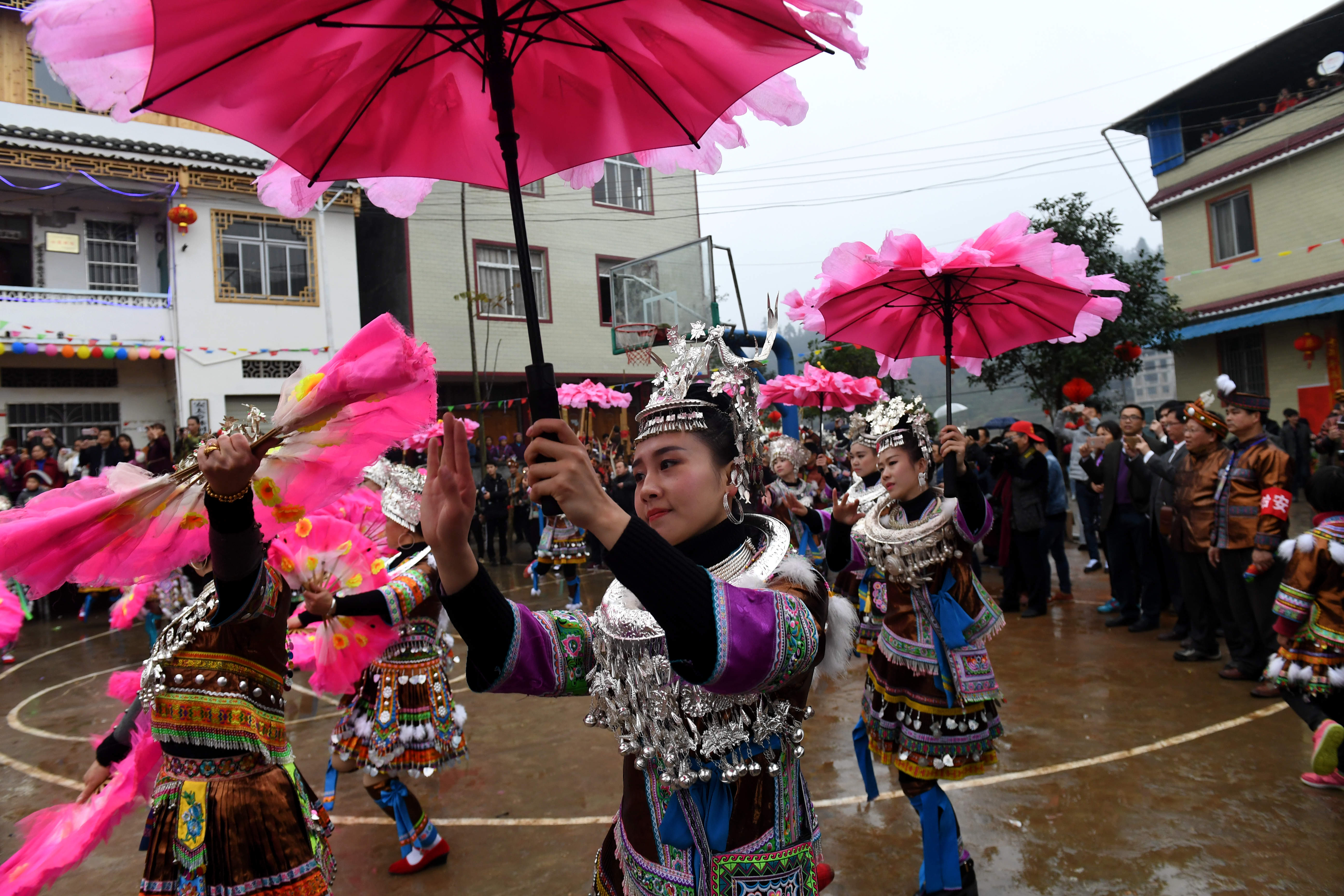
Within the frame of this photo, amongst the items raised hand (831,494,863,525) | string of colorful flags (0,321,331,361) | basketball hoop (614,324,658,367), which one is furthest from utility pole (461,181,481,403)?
raised hand (831,494,863,525)

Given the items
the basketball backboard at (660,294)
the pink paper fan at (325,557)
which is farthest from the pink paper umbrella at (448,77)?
the basketball backboard at (660,294)

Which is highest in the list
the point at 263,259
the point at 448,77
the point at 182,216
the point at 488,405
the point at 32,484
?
the point at 182,216

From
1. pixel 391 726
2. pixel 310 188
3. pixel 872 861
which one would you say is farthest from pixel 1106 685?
pixel 310 188

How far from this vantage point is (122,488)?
2.29 m

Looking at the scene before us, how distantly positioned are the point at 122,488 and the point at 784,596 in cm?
187

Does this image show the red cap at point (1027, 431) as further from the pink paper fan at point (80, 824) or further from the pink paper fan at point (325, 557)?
the pink paper fan at point (80, 824)

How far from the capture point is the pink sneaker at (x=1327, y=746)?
4191mm

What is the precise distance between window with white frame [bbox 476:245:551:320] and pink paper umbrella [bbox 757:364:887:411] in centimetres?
1178

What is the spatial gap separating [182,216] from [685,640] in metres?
17.6

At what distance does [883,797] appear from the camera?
4695 mm

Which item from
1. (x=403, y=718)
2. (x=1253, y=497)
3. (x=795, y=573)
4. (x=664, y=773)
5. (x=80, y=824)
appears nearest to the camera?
(x=664, y=773)

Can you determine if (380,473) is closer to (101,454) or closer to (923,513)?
(923,513)

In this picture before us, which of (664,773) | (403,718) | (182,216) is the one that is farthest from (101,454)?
(664,773)

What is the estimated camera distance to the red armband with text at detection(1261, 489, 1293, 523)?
18.2 feet
